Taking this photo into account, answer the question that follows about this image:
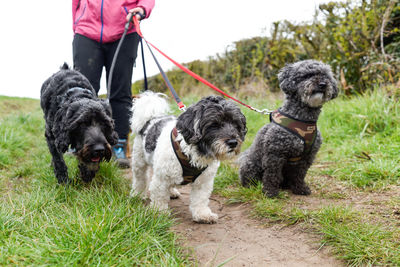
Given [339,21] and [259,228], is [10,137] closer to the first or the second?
[259,228]

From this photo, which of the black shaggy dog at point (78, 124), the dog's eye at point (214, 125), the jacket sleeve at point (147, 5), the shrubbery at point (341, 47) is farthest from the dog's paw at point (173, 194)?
the shrubbery at point (341, 47)

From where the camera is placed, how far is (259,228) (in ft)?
9.85

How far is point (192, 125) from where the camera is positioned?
9.00 feet

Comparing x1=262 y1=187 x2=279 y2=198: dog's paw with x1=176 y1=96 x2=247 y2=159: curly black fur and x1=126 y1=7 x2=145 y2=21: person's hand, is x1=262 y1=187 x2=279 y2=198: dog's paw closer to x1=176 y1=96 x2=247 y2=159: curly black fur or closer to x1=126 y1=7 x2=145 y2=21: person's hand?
x1=176 y1=96 x2=247 y2=159: curly black fur

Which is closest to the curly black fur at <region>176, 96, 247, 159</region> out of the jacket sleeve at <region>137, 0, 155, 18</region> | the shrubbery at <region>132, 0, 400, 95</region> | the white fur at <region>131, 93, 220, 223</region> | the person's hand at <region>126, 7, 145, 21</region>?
the white fur at <region>131, 93, 220, 223</region>

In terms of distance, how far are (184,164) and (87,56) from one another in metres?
2.29

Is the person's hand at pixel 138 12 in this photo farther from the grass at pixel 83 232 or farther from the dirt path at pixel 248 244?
the dirt path at pixel 248 244

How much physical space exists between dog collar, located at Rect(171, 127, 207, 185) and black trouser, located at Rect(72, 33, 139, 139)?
75.5 inches

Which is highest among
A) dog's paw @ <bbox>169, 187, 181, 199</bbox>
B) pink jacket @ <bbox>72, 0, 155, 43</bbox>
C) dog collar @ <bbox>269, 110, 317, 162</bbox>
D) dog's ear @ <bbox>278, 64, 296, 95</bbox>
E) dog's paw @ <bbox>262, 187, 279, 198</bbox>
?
pink jacket @ <bbox>72, 0, 155, 43</bbox>

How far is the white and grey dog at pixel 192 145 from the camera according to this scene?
273cm

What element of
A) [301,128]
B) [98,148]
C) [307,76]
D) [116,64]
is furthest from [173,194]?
[307,76]

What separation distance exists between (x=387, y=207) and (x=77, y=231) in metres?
2.93

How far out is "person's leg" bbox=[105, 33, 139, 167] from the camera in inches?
174

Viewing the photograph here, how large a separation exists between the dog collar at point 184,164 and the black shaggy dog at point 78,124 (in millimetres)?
641
